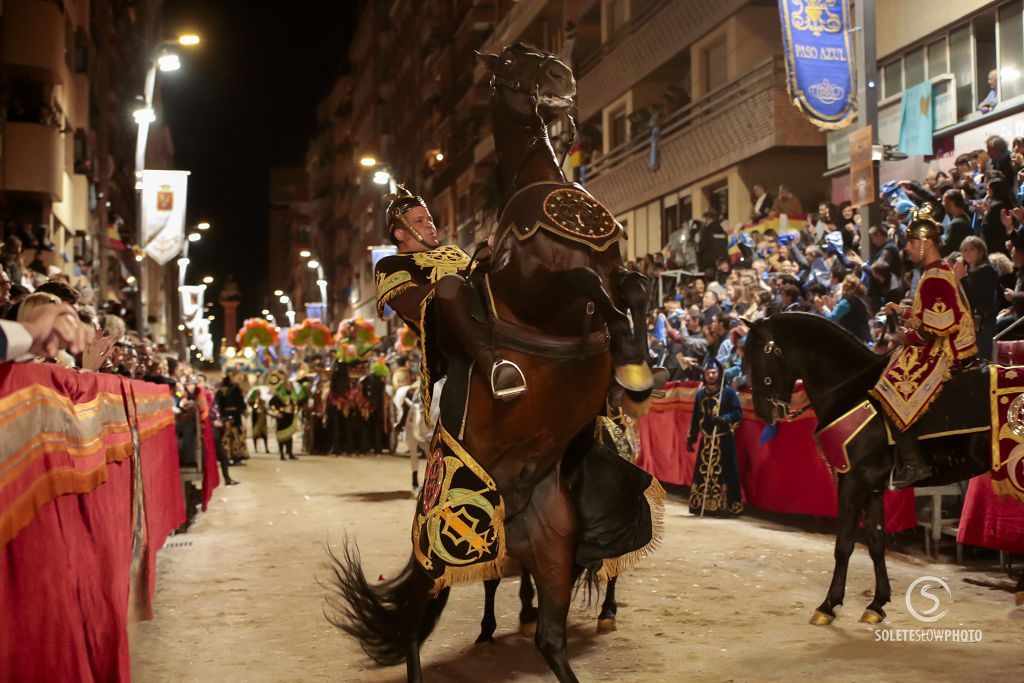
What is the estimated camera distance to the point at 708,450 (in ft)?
48.1

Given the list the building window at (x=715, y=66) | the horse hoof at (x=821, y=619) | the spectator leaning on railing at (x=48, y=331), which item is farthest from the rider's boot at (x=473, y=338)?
the building window at (x=715, y=66)

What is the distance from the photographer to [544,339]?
516 centimetres

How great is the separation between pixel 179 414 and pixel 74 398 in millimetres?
9211

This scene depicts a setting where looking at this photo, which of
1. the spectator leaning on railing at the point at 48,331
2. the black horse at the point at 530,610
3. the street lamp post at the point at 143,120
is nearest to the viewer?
the spectator leaning on railing at the point at 48,331

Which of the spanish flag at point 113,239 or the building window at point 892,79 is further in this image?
the spanish flag at point 113,239

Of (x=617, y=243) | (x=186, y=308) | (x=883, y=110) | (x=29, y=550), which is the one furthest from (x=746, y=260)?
(x=186, y=308)

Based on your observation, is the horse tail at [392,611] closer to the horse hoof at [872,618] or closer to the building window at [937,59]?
the horse hoof at [872,618]

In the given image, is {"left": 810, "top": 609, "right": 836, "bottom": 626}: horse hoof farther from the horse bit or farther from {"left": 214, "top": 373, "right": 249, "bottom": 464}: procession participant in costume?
{"left": 214, "top": 373, "right": 249, "bottom": 464}: procession participant in costume

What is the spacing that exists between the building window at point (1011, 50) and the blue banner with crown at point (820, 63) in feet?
7.35

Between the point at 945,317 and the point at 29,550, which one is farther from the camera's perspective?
the point at 945,317

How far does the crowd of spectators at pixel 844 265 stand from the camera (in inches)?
487

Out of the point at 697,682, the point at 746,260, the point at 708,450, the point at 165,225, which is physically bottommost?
the point at 697,682

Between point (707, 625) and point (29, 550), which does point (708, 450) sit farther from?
point (29, 550)

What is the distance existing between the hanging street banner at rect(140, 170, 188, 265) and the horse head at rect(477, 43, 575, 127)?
2201cm
